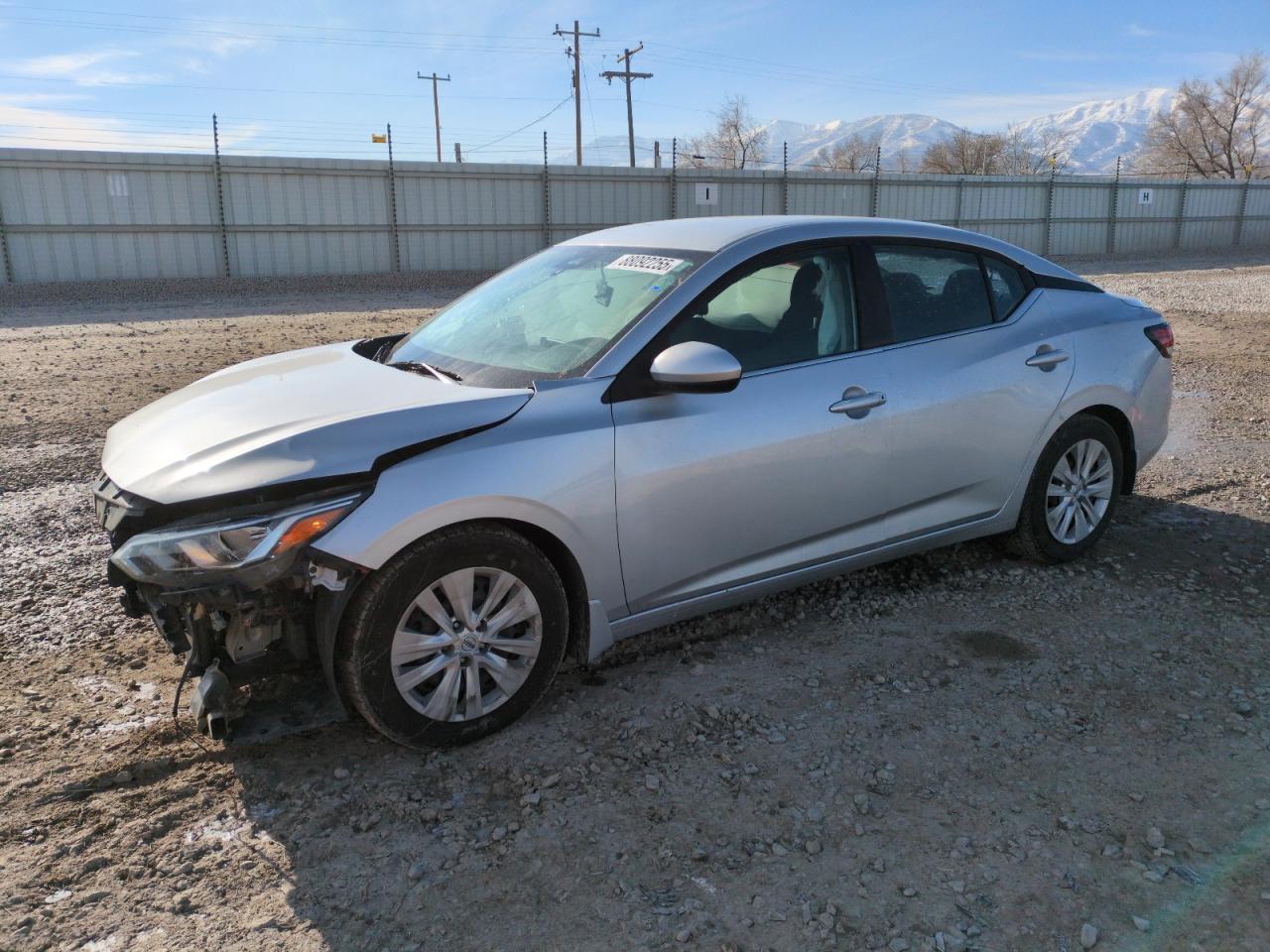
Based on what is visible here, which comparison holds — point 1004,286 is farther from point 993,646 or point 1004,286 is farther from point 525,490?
point 525,490

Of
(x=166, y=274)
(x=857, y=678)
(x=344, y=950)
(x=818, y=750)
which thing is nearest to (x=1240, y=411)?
(x=857, y=678)

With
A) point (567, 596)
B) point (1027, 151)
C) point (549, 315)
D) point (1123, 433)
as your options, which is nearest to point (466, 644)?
point (567, 596)

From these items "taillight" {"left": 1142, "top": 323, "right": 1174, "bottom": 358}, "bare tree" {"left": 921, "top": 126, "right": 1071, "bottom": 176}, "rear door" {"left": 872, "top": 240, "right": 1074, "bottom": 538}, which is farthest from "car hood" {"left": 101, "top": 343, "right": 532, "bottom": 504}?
"bare tree" {"left": 921, "top": 126, "right": 1071, "bottom": 176}

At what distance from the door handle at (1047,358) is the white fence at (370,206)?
21165mm

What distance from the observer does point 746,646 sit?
4.00m

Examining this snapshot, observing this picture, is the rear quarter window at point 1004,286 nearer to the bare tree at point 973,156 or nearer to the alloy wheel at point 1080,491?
the alloy wheel at point 1080,491

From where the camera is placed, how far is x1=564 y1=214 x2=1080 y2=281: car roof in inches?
156

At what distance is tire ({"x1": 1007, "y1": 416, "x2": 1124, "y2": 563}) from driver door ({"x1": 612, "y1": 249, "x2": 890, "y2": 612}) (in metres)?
1.03

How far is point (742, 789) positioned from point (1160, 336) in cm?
345

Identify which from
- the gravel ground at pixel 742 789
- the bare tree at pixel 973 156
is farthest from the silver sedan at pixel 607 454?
the bare tree at pixel 973 156

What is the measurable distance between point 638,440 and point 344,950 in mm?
1771

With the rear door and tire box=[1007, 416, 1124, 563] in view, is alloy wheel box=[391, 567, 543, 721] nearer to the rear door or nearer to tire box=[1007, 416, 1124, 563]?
the rear door

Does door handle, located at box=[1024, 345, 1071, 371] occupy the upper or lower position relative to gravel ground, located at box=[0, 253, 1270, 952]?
upper

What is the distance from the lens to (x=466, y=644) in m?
3.15
